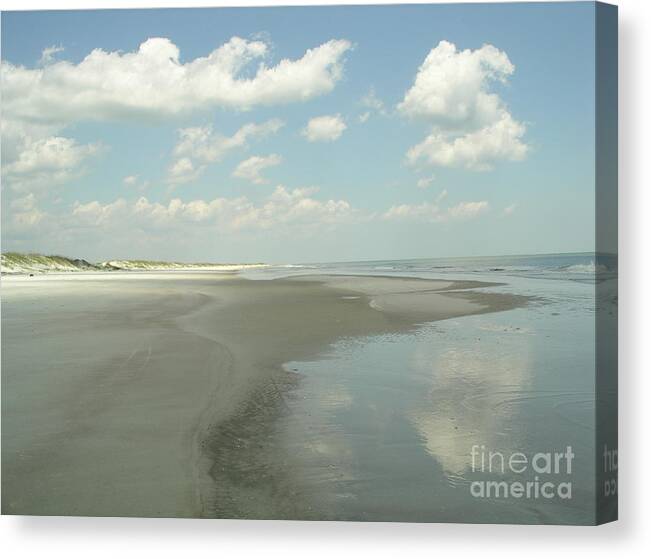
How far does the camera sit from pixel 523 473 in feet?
12.7

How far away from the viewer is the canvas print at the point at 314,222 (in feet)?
12.4

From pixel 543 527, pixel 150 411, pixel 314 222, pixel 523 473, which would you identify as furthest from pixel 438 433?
pixel 314 222

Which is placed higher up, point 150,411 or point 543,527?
point 150,411

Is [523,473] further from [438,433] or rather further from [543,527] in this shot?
[438,433]

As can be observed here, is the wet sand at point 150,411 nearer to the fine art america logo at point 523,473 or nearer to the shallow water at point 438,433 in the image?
the shallow water at point 438,433

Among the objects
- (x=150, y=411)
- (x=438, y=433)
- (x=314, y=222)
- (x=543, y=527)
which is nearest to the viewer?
(x=543, y=527)

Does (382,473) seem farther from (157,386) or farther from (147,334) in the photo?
(147,334)

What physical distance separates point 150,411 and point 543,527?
2.93 meters

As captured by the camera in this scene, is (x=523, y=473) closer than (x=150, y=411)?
Yes

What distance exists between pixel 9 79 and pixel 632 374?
562cm

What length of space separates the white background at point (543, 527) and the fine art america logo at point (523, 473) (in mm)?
234

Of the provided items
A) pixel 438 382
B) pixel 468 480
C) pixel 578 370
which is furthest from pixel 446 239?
pixel 468 480

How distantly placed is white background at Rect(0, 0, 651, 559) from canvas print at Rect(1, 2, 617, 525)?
13 centimetres

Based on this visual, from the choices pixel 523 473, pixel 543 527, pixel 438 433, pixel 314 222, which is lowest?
pixel 543 527
